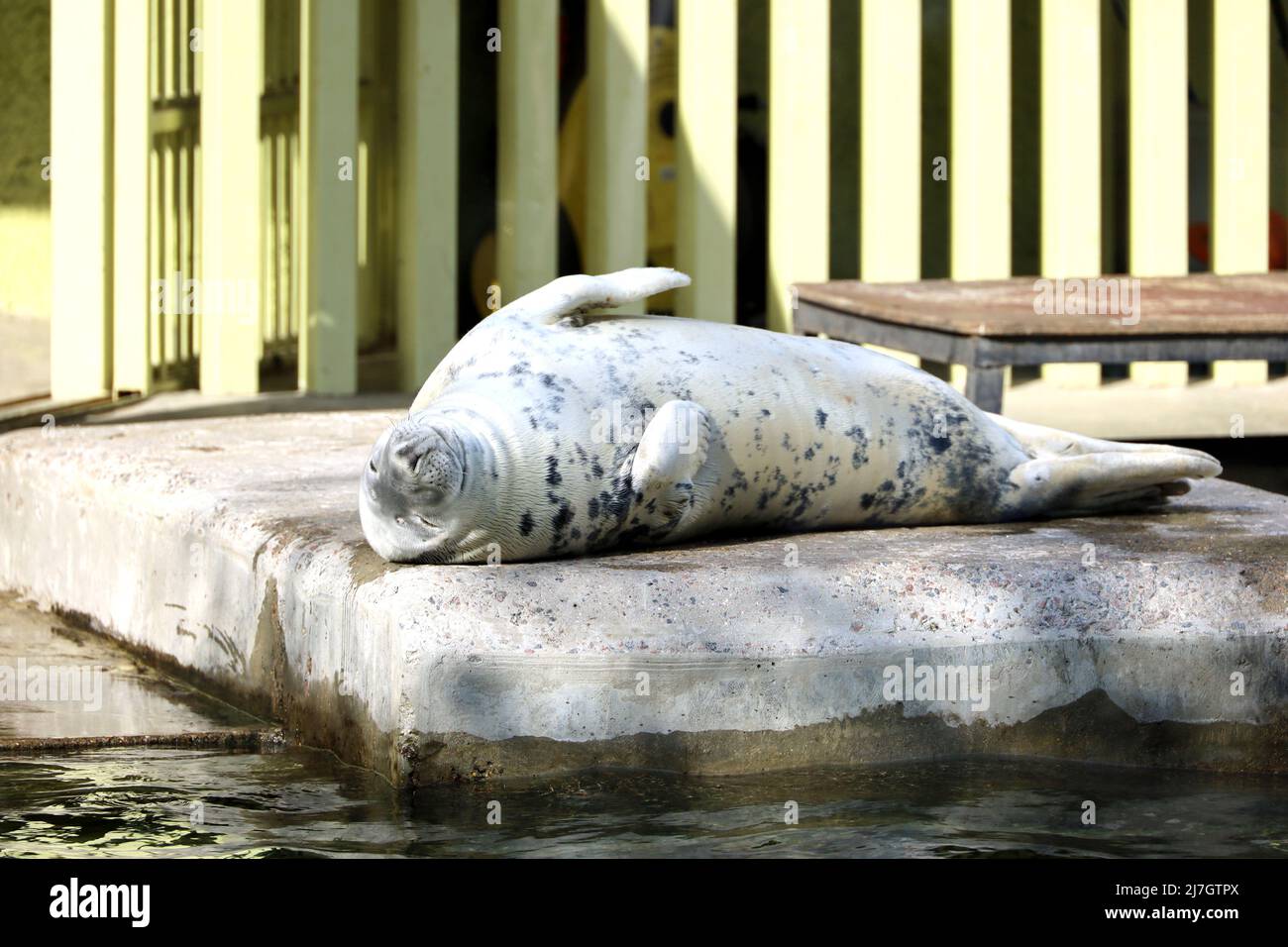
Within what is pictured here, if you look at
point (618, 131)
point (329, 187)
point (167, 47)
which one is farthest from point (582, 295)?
point (167, 47)

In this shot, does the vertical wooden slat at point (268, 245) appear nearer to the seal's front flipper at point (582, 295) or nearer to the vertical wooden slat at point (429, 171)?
the vertical wooden slat at point (429, 171)

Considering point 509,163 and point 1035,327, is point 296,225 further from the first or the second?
point 1035,327

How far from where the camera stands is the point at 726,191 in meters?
8.50

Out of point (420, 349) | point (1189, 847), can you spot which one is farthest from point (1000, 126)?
point (1189, 847)

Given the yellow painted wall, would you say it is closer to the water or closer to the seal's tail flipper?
the water

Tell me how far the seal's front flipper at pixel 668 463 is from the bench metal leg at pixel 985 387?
7.88ft

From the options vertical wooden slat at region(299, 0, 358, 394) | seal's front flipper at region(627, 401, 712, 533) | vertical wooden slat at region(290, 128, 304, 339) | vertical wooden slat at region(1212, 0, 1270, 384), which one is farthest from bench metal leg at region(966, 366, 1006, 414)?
vertical wooden slat at region(290, 128, 304, 339)

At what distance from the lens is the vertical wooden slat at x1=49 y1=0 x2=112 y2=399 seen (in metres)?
7.77

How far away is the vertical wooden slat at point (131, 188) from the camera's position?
7.74 metres

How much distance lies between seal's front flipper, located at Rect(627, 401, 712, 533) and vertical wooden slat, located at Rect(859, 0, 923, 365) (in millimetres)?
5048

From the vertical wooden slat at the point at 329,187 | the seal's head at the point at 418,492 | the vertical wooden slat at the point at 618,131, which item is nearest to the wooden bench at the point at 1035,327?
the vertical wooden slat at the point at 618,131

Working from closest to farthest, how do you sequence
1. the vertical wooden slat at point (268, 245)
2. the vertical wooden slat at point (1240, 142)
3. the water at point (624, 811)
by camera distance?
1. the water at point (624, 811)
2. the vertical wooden slat at point (1240, 142)
3. the vertical wooden slat at point (268, 245)

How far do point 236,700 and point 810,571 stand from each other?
1.27 metres

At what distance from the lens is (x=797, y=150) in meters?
8.57
